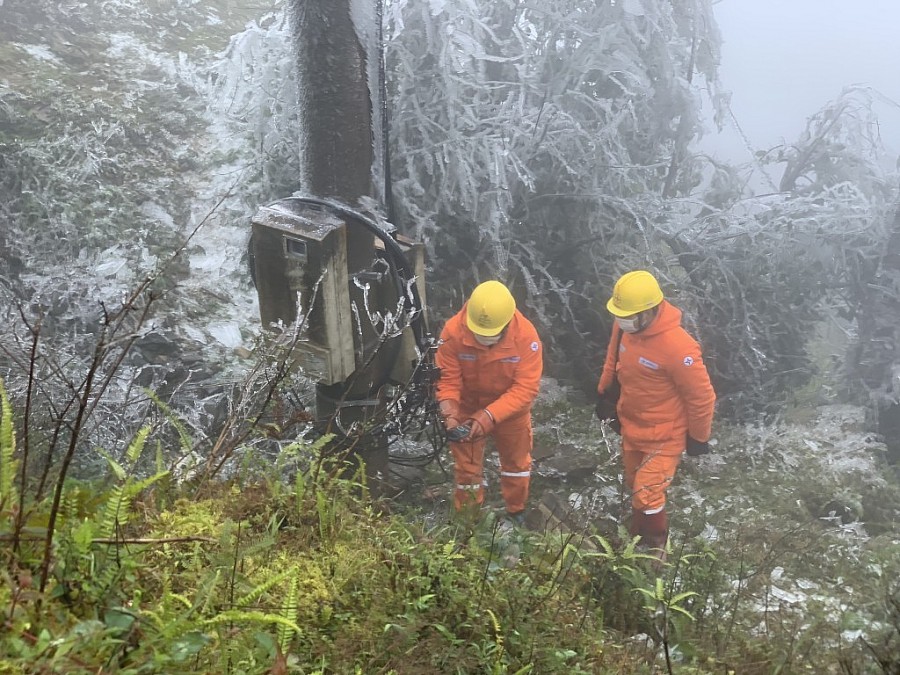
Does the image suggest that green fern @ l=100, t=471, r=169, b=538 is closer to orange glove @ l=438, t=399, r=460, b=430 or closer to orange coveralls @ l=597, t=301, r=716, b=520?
orange glove @ l=438, t=399, r=460, b=430

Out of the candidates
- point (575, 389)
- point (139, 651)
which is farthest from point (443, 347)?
point (139, 651)

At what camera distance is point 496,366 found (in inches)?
163

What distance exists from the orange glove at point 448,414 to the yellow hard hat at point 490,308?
1.71 feet

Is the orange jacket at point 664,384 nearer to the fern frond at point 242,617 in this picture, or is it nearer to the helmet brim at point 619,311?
the helmet brim at point 619,311

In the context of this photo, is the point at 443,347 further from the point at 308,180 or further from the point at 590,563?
the point at 590,563

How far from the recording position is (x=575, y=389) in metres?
6.03

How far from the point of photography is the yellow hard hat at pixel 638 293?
3.93 meters

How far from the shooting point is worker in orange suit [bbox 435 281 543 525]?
3949 millimetres

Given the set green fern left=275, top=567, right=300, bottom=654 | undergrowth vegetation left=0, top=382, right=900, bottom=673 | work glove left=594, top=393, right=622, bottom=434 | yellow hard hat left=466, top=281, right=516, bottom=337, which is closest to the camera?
undergrowth vegetation left=0, top=382, right=900, bottom=673

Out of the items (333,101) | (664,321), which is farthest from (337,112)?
(664,321)

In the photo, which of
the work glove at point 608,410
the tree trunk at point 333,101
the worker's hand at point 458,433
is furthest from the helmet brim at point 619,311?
the tree trunk at point 333,101

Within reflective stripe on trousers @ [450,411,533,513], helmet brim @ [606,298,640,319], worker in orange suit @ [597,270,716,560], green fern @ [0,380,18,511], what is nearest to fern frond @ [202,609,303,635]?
green fern @ [0,380,18,511]

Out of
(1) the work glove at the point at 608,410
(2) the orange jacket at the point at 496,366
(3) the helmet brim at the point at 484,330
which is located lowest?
(1) the work glove at the point at 608,410

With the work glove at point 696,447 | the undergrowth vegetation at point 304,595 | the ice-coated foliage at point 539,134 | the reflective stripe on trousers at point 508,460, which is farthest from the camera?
the ice-coated foliage at point 539,134
